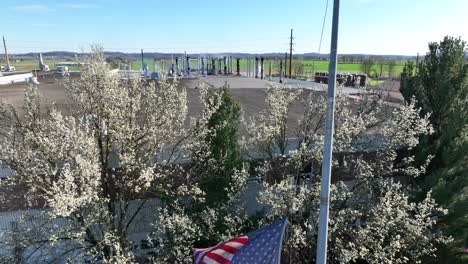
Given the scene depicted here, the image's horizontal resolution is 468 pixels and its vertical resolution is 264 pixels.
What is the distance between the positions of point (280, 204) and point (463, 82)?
11.0 m

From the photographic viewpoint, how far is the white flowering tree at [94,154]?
34.1ft

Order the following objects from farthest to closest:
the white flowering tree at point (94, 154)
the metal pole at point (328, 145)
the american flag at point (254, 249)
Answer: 1. the white flowering tree at point (94, 154)
2. the american flag at point (254, 249)
3. the metal pole at point (328, 145)

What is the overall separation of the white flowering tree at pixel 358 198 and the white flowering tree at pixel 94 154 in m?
3.90

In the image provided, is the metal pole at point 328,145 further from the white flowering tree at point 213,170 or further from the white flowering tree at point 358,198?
the white flowering tree at point 213,170

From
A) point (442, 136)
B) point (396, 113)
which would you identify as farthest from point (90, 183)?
point (442, 136)

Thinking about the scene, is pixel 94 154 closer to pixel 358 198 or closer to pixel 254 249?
pixel 254 249

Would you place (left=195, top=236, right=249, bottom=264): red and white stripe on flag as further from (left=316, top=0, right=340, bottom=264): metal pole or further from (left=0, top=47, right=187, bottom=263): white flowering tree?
(left=0, top=47, right=187, bottom=263): white flowering tree

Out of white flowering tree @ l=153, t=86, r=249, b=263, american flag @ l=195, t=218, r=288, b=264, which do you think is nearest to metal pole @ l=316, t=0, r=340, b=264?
american flag @ l=195, t=218, r=288, b=264

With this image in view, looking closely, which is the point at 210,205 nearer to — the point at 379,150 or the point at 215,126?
the point at 215,126

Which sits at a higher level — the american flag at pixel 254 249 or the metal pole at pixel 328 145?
the metal pole at pixel 328 145

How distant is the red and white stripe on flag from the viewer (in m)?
8.43

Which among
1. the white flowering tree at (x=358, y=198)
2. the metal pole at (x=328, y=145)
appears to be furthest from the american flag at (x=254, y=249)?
the white flowering tree at (x=358, y=198)

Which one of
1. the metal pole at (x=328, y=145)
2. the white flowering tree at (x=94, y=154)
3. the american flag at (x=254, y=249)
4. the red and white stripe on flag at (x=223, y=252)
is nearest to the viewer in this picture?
the metal pole at (x=328, y=145)

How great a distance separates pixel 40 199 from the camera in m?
13.4
